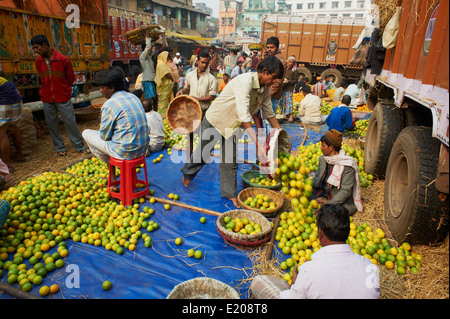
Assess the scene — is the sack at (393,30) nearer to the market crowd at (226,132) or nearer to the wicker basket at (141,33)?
the market crowd at (226,132)

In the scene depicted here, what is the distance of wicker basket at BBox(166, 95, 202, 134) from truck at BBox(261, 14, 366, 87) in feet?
51.7

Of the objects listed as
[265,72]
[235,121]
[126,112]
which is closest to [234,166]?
[235,121]

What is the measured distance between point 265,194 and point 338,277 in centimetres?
294

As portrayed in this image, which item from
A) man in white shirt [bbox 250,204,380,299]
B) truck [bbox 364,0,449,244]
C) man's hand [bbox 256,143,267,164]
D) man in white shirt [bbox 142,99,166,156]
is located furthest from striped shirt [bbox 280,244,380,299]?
man in white shirt [bbox 142,99,166,156]

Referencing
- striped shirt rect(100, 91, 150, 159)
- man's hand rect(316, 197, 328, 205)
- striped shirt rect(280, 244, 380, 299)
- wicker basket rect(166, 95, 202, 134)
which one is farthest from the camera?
wicker basket rect(166, 95, 202, 134)

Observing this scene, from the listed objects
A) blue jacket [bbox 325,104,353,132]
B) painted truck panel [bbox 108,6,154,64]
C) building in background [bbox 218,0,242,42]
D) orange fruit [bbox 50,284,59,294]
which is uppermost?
building in background [bbox 218,0,242,42]

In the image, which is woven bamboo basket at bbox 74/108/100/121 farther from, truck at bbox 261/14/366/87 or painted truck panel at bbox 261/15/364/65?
painted truck panel at bbox 261/15/364/65

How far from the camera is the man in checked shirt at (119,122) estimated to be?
13.6 ft

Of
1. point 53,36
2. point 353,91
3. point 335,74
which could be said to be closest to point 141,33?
point 53,36

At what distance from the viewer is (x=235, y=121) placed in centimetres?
442

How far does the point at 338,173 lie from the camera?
170 inches

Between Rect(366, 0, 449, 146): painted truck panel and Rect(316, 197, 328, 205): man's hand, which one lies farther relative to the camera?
Rect(316, 197, 328, 205): man's hand

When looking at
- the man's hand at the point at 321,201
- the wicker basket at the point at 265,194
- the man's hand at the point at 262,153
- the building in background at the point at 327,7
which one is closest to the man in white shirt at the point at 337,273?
the man's hand at the point at 262,153

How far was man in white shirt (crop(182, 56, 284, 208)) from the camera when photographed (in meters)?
3.90
